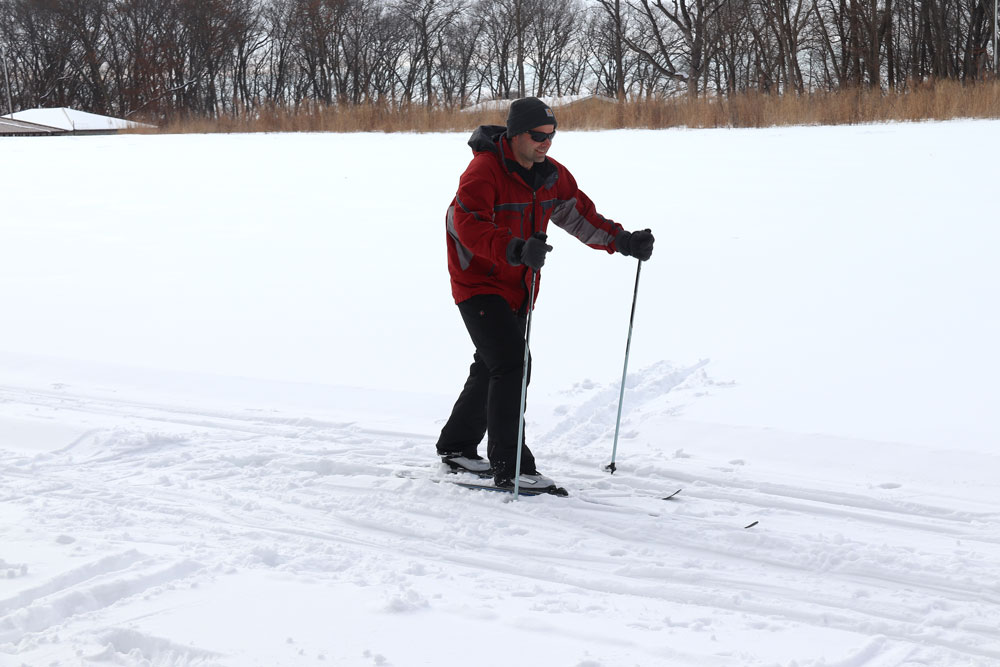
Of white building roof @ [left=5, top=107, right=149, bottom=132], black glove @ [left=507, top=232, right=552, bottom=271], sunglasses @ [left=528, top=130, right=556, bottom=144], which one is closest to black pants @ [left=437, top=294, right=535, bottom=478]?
black glove @ [left=507, top=232, right=552, bottom=271]

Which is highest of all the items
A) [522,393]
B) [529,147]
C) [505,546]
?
[529,147]

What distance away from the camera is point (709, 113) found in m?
12.6

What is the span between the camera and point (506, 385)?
3.99 meters

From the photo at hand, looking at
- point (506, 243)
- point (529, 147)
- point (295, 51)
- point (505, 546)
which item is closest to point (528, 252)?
point (506, 243)

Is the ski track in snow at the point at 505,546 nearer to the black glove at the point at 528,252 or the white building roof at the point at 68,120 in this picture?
the black glove at the point at 528,252

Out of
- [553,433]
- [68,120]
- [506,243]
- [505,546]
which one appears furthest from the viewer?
[68,120]

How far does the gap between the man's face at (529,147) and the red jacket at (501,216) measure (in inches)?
1.4

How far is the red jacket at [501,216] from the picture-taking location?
3.68 m

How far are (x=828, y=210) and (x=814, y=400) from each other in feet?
13.3

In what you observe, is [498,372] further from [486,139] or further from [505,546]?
[486,139]

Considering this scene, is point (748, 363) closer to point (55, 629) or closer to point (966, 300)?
point (966, 300)

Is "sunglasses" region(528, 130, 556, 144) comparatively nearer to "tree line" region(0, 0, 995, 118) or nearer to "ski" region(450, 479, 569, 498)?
"ski" region(450, 479, 569, 498)

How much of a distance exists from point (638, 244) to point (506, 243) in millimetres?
728

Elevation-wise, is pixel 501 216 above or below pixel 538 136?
below
